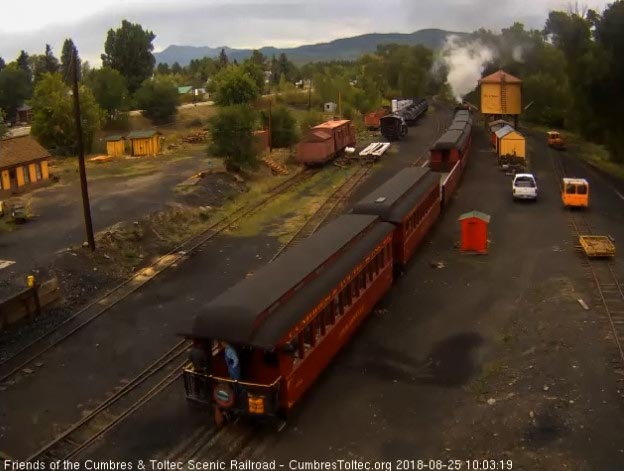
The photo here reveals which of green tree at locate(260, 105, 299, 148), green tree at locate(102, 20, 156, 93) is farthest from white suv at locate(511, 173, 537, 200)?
green tree at locate(102, 20, 156, 93)

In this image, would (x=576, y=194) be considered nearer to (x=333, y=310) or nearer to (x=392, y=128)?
(x=333, y=310)

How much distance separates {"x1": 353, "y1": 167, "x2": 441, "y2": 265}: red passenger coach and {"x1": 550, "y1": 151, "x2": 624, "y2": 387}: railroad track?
640cm

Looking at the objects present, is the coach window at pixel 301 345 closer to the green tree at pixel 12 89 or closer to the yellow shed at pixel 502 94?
the yellow shed at pixel 502 94

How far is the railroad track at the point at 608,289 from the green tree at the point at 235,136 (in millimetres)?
21331

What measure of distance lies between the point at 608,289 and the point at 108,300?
17.3 metres

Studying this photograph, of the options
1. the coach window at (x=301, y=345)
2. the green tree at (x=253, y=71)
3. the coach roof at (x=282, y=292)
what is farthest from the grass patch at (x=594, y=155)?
the green tree at (x=253, y=71)

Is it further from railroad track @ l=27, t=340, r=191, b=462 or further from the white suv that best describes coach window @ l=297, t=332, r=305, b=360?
the white suv

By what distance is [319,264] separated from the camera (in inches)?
628

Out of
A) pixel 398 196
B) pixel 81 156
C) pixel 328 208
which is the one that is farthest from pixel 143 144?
pixel 398 196

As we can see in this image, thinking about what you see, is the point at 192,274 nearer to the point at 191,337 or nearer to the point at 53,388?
the point at 53,388

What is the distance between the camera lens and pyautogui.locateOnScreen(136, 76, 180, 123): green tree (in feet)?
262

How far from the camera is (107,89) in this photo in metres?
74.2

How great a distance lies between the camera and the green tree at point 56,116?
5244 centimetres

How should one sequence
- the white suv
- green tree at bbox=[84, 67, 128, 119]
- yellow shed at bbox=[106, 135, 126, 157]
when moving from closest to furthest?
the white suv
yellow shed at bbox=[106, 135, 126, 157]
green tree at bbox=[84, 67, 128, 119]
